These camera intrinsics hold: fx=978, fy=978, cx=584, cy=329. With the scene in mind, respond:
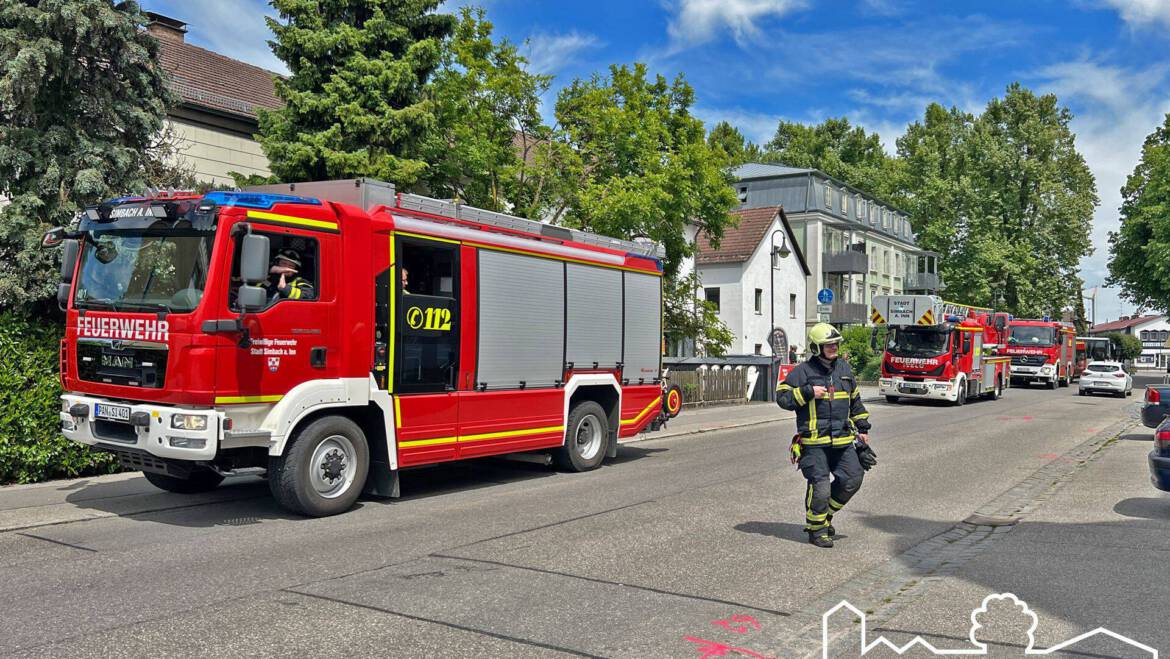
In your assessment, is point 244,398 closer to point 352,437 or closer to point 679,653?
point 352,437

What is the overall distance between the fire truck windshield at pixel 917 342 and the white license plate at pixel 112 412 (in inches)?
1017

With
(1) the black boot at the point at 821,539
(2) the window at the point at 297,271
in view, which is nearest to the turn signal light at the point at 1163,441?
(1) the black boot at the point at 821,539

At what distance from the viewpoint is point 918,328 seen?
30.4m

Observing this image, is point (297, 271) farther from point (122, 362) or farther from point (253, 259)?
point (122, 362)

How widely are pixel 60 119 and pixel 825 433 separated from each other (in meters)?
10.7

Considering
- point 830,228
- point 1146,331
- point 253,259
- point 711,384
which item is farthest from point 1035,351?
point 253,259

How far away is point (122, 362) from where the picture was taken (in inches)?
349

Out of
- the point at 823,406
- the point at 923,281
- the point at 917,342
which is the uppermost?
the point at 923,281

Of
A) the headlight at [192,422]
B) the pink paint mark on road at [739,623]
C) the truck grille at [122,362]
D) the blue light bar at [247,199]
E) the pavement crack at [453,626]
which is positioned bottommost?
the pink paint mark on road at [739,623]


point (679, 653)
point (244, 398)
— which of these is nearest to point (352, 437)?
point (244, 398)

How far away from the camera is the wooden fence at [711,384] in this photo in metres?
26.8

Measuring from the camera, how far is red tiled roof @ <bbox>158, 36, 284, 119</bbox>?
21484 millimetres

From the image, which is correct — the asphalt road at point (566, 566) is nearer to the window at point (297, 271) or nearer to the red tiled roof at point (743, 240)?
the window at point (297, 271)

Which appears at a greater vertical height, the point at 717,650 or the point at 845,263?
the point at 845,263
